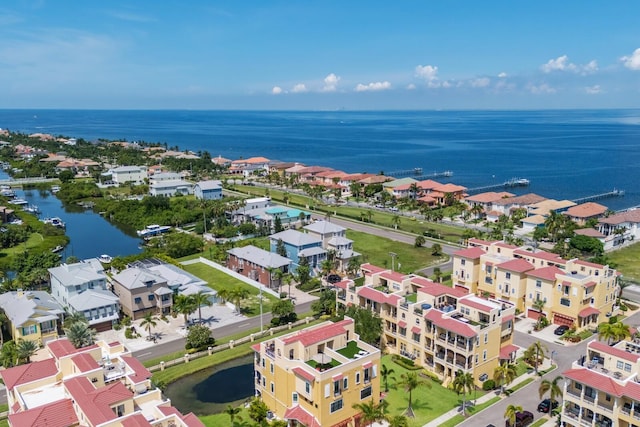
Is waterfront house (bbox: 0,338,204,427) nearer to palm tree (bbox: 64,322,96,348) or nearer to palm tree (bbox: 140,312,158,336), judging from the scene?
palm tree (bbox: 64,322,96,348)

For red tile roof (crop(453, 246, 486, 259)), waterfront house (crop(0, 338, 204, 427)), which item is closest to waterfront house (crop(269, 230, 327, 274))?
red tile roof (crop(453, 246, 486, 259))

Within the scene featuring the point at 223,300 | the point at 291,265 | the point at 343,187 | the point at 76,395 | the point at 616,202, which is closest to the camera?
the point at 76,395

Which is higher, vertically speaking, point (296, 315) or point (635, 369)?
point (635, 369)

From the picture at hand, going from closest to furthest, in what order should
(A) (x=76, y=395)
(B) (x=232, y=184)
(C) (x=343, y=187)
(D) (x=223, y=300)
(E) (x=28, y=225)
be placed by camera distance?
(A) (x=76, y=395), (D) (x=223, y=300), (E) (x=28, y=225), (C) (x=343, y=187), (B) (x=232, y=184)

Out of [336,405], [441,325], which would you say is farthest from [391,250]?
[336,405]

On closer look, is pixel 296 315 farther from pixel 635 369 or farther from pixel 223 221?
pixel 223 221

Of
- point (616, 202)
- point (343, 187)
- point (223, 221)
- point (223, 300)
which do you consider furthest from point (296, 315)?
point (616, 202)
